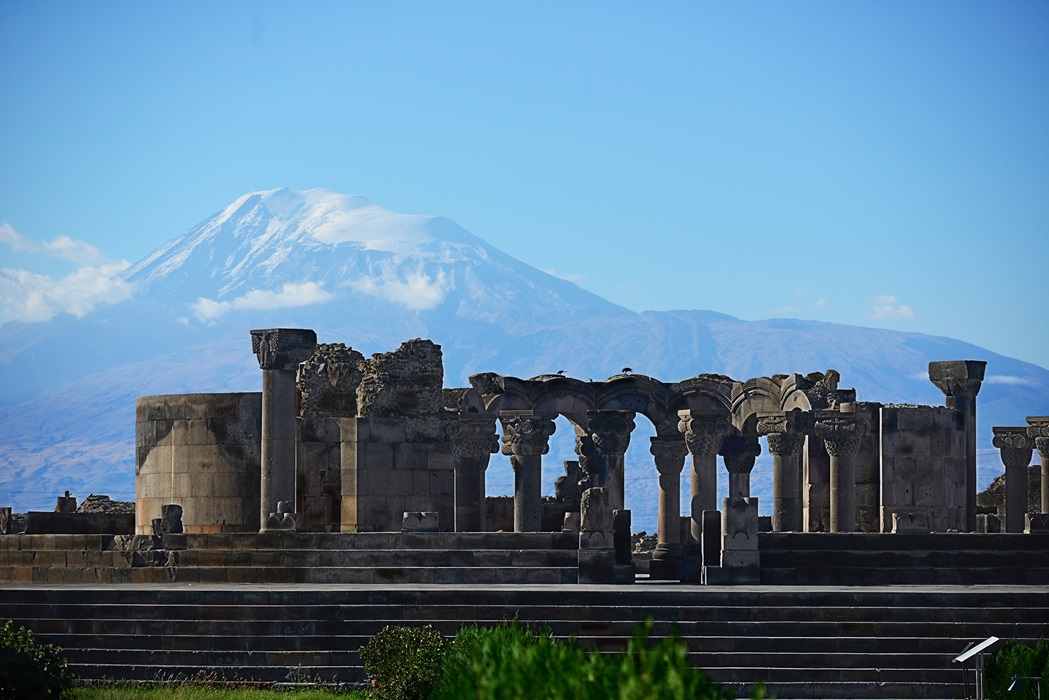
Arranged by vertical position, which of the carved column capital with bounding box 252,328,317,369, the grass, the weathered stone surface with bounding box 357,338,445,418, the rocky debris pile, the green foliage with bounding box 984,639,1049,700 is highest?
the carved column capital with bounding box 252,328,317,369

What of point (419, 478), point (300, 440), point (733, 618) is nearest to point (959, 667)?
point (733, 618)

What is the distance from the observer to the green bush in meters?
19.6

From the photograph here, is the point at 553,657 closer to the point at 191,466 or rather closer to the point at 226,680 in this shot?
the point at 226,680

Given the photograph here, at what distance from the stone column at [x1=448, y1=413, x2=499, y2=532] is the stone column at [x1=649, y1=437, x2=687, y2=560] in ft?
11.9

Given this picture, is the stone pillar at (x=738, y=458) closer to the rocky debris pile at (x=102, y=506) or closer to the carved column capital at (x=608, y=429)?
the carved column capital at (x=608, y=429)

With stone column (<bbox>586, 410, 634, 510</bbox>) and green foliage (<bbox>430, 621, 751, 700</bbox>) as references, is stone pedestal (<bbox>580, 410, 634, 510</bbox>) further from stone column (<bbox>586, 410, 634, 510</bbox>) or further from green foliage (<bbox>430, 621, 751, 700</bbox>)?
green foliage (<bbox>430, 621, 751, 700</bbox>)

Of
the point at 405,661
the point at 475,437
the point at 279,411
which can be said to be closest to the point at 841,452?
the point at 475,437

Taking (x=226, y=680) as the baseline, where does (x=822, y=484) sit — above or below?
above

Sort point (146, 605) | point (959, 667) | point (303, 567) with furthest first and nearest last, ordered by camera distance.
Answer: point (303, 567), point (146, 605), point (959, 667)

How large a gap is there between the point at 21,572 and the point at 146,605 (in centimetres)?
566

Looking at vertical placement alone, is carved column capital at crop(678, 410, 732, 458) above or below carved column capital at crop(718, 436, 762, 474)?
above

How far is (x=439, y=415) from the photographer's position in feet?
112

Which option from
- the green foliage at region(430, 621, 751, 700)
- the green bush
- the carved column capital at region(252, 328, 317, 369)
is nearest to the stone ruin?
the carved column capital at region(252, 328, 317, 369)

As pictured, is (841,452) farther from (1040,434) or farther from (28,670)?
(28,670)
